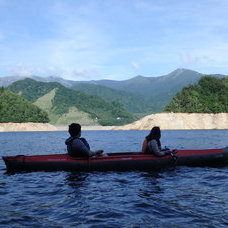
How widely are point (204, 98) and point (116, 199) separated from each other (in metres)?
166

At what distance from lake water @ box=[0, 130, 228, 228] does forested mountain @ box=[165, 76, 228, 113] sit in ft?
471

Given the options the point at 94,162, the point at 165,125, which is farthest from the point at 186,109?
the point at 94,162

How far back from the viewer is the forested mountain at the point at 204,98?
520 feet

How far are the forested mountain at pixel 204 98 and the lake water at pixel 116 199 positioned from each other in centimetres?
14348

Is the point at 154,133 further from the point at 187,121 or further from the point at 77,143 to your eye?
the point at 187,121

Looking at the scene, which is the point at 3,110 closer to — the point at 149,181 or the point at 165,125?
the point at 165,125

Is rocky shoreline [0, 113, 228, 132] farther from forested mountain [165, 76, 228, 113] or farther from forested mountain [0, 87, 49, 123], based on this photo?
forested mountain [0, 87, 49, 123]

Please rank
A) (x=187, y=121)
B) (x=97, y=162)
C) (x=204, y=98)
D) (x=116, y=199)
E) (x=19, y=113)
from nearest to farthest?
1. (x=116, y=199)
2. (x=97, y=162)
3. (x=187, y=121)
4. (x=204, y=98)
5. (x=19, y=113)

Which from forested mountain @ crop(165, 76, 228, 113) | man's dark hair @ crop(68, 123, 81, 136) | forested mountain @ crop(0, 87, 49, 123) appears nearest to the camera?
man's dark hair @ crop(68, 123, 81, 136)

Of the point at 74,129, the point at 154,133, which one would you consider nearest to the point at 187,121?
the point at 154,133

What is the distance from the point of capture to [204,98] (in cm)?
17262

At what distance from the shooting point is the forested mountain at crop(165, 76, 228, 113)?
520 feet

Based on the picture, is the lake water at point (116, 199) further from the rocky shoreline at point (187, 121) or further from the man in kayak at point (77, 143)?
the rocky shoreline at point (187, 121)

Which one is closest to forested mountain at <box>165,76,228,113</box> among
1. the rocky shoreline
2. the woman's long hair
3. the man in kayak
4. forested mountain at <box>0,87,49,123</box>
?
the rocky shoreline
